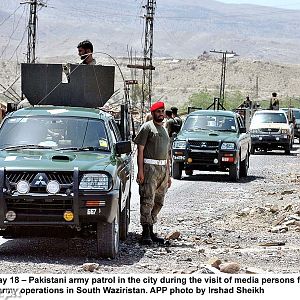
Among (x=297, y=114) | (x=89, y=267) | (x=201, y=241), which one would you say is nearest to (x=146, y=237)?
(x=201, y=241)

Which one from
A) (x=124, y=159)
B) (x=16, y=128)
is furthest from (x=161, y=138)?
(x=16, y=128)

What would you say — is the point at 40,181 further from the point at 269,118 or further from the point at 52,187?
the point at 269,118

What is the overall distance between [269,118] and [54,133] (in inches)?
1165

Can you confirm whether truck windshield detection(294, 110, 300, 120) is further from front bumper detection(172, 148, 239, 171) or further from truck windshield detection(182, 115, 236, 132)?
front bumper detection(172, 148, 239, 171)

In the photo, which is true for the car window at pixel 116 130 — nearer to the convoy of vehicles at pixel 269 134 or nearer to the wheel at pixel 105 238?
the wheel at pixel 105 238

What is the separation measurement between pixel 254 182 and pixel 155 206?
12297 mm

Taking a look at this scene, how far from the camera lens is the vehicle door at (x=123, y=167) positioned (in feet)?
39.6

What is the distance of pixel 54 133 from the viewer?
12.3 metres

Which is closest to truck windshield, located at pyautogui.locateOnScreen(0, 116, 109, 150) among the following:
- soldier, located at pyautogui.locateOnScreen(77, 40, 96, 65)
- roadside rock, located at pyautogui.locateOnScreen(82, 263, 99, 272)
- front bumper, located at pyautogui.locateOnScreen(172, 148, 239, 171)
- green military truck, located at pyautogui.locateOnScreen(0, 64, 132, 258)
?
green military truck, located at pyautogui.locateOnScreen(0, 64, 132, 258)

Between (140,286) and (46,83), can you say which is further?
(46,83)

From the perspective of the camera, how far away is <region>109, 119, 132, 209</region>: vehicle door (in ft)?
39.6

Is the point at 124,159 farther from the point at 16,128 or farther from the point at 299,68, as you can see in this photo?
the point at 299,68

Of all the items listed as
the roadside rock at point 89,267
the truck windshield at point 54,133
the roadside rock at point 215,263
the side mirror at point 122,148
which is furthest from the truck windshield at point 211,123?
the roadside rock at point 89,267

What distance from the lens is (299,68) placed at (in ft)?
513
